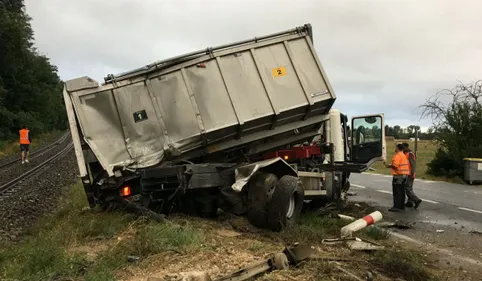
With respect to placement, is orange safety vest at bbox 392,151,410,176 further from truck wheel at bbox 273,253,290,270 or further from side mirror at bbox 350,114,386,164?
truck wheel at bbox 273,253,290,270

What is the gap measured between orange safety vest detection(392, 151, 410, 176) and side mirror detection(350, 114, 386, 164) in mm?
483

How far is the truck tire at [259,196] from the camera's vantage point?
7066 millimetres

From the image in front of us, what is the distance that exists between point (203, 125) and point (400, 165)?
241 inches

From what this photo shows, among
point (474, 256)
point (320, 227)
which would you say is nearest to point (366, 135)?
point (320, 227)

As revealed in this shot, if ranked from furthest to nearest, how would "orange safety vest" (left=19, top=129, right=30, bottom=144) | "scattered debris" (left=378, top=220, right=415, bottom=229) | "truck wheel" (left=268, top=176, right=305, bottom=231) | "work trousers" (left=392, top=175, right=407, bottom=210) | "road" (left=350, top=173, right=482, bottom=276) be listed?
"orange safety vest" (left=19, top=129, right=30, bottom=144), "work trousers" (left=392, top=175, right=407, bottom=210), "scattered debris" (left=378, top=220, right=415, bottom=229), "road" (left=350, top=173, right=482, bottom=276), "truck wheel" (left=268, top=176, right=305, bottom=231)

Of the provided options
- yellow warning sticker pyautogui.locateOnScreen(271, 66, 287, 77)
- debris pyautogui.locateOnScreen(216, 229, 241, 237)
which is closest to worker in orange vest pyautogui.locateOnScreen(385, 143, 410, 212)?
yellow warning sticker pyautogui.locateOnScreen(271, 66, 287, 77)

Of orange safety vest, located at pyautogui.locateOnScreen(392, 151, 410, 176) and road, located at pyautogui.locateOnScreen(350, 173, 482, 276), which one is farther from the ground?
orange safety vest, located at pyautogui.locateOnScreen(392, 151, 410, 176)

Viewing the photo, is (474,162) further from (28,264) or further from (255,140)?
(28,264)

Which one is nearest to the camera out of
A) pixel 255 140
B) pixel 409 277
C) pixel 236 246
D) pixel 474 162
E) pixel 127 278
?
pixel 127 278

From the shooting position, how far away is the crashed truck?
6.79 metres

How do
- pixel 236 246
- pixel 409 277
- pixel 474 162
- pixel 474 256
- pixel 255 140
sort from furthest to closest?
pixel 474 162 → pixel 255 140 → pixel 474 256 → pixel 236 246 → pixel 409 277

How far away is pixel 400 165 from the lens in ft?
37.2

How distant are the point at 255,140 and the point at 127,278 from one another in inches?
145

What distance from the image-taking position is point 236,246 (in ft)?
19.4
